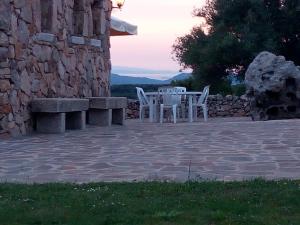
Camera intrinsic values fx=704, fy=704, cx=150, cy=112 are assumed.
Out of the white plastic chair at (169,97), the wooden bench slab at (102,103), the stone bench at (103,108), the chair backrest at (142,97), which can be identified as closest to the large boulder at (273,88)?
the white plastic chair at (169,97)

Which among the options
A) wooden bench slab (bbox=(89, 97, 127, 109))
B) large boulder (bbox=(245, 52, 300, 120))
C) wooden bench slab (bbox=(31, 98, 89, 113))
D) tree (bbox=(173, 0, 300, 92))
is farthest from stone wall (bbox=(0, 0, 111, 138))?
tree (bbox=(173, 0, 300, 92))

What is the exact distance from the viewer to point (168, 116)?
16.9 m

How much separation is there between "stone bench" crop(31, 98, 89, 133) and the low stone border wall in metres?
8.04

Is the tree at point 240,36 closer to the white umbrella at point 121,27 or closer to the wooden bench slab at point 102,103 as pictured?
the white umbrella at point 121,27

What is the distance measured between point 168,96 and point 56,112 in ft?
17.5

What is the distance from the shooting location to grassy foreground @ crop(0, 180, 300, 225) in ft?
13.9

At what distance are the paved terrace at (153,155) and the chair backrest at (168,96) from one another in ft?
13.3

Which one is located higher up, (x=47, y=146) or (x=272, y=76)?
(x=272, y=76)

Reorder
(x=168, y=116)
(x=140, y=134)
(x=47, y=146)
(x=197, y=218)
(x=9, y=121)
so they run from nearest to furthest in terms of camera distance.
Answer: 1. (x=197, y=218)
2. (x=47, y=146)
3. (x=9, y=121)
4. (x=140, y=134)
5. (x=168, y=116)

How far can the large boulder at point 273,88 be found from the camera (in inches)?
581

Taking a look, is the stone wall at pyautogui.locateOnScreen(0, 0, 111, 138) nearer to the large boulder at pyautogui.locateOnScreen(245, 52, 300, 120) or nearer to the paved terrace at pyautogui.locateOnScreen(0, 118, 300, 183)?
the paved terrace at pyautogui.locateOnScreen(0, 118, 300, 183)

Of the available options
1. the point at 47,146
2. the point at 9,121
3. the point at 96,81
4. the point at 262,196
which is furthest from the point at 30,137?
the point at 262,196

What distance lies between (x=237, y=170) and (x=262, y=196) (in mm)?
1614

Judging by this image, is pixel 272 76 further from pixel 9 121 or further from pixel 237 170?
pixel 237 170
